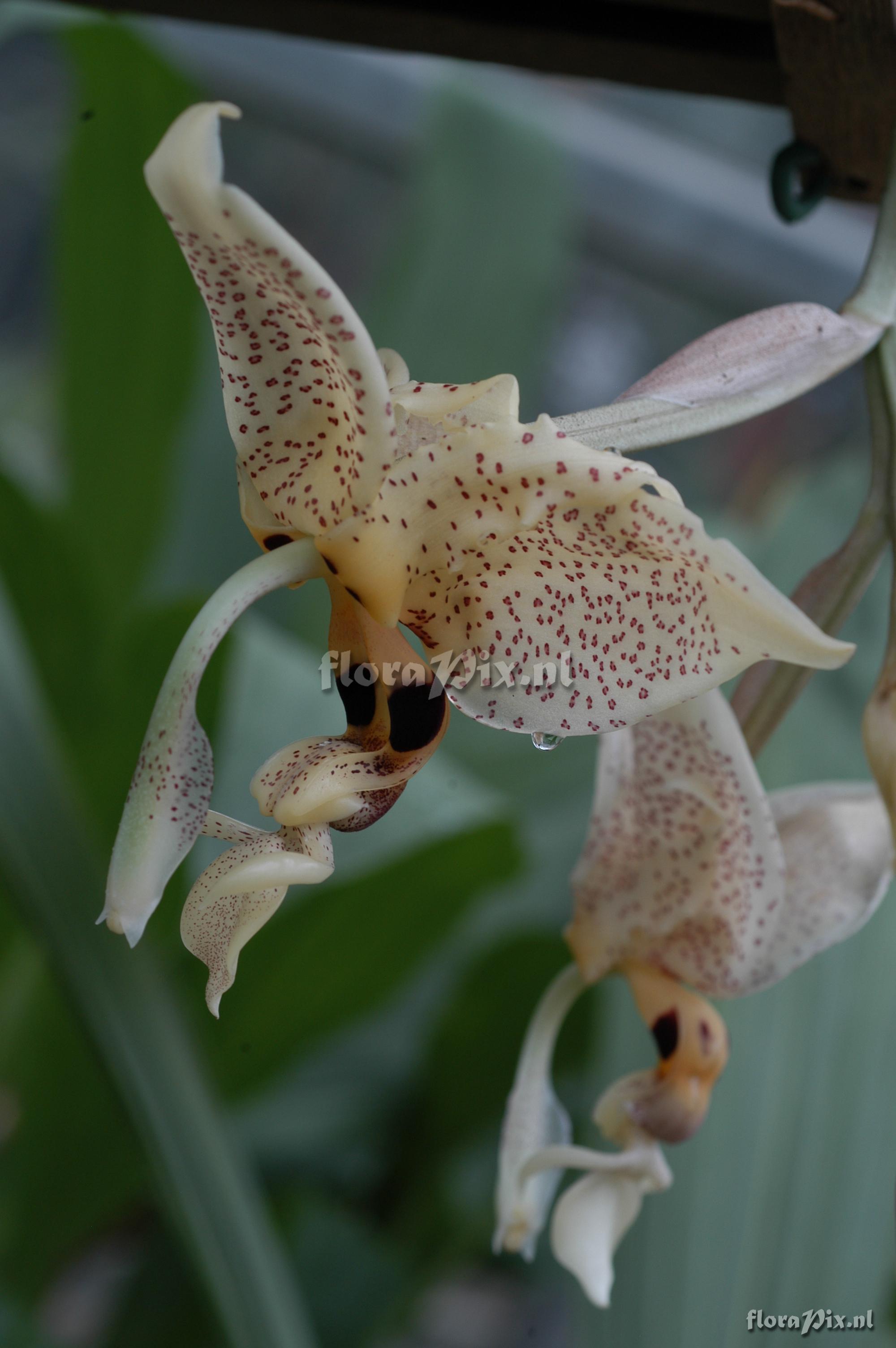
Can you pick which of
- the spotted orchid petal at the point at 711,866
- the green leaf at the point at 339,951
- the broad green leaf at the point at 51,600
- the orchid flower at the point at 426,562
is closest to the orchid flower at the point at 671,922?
the spotted orchid petal at the point at 711,866

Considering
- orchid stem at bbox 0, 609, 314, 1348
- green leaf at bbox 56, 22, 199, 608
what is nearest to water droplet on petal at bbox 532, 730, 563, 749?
orchid stem at bbox 0, 609, 314, 1348

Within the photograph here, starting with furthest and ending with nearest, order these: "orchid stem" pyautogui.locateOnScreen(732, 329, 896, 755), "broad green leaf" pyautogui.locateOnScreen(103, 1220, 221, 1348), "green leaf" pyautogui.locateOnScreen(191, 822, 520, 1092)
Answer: "broad green leaf" pyautogui.locateOnScreen(103, 1220, 221, 1348) < "green leaf" pyautogui.locateOnScreen(191, 822, 520, 1092) < "orchid stem" pyautogui.locateOnScreen(732, 329, 896, 755)

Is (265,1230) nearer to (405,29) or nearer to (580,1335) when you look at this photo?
(580,1335)

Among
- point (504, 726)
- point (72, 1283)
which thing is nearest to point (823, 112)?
point (504, 726)

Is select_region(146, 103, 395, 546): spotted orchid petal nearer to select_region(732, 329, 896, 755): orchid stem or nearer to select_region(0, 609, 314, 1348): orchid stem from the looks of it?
select_region(732, 329, 896, 755): orchid stem

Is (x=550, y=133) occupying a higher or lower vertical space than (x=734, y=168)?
higher

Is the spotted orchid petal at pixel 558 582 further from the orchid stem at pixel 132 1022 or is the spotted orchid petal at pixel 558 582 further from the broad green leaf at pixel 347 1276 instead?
the broad green leaf at pixel 347 1276
